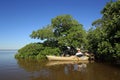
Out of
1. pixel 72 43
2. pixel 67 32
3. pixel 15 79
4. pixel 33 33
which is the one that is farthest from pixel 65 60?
pixel 15 79

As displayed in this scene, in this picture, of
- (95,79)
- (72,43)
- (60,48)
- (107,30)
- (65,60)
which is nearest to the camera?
(95,79)

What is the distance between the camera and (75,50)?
3488cm

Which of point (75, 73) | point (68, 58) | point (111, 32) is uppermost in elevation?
point (111, 32)

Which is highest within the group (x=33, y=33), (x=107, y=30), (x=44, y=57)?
(x=33, y=33)

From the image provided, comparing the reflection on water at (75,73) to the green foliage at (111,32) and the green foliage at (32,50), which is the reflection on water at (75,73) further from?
the green foliage at (32,50)

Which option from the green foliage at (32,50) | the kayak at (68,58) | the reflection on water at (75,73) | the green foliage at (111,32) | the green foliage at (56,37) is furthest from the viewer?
the green foliage at (32,50)

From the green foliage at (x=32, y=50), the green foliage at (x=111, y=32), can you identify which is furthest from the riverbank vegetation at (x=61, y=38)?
the green foliage at (x=111, y=32)

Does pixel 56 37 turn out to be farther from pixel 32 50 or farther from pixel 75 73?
pixel 75 73

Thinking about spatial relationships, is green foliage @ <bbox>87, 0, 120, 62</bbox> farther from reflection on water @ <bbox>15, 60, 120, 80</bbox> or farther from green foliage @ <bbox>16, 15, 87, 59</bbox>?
green foliage @ <bbox>16, 15, 87, 59</bbox>

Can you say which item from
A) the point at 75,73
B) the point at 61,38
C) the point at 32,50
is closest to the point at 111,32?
the point at 75,73

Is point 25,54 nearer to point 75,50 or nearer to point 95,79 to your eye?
point 75,50

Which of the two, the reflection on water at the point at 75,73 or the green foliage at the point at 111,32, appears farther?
the green foliage at the point at 111,32

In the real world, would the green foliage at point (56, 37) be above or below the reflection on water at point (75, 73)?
A: above

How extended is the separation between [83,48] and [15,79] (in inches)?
827
